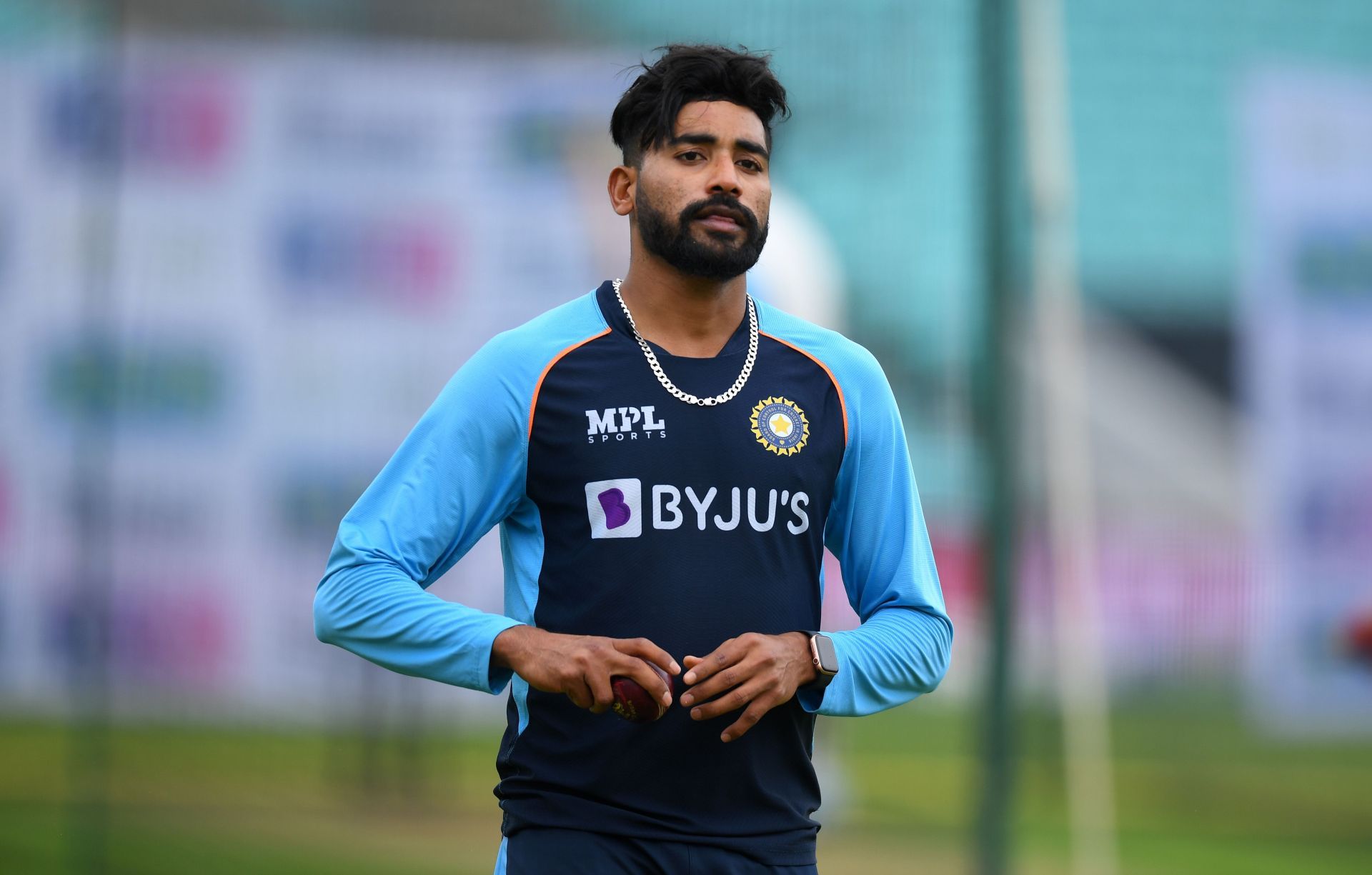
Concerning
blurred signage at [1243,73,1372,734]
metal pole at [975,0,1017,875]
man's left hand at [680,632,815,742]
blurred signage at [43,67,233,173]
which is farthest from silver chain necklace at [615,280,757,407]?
blurred signage at [1243,73,1372,734]

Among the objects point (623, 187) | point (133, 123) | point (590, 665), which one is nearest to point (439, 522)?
point (590, 665)

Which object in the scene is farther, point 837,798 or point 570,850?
point 837,798

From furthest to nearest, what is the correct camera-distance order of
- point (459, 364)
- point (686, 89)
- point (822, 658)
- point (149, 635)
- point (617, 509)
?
point (459, 364)
point (149, 635)
point (686, 89)
point (617, 509)
point (822, 658)

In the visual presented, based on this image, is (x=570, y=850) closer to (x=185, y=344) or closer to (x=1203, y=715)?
(x=185, y=344)

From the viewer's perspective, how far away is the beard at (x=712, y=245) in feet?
8.18

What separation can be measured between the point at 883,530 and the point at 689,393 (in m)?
0.41

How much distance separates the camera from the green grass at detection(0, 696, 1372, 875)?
5973 mm

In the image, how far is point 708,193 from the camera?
98.3 inches

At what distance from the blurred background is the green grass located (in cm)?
2

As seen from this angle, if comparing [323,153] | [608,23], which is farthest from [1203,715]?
[323,153]

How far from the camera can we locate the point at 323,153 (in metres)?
6.24

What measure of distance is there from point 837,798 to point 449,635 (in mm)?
4456

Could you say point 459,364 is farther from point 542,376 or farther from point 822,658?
point 822,658

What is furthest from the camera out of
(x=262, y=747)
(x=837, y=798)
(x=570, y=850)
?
(x=837, y=798)
